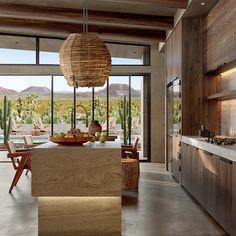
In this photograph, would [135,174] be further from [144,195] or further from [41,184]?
[41,184]

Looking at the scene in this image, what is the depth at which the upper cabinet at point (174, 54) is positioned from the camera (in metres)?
7.42

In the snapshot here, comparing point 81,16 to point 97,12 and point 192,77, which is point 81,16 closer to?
point 97,12

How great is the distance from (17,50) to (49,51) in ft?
2.87

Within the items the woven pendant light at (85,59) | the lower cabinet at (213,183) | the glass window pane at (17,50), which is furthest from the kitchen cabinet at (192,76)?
the glass window pane at (17,50)

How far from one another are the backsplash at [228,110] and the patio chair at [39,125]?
241 inches

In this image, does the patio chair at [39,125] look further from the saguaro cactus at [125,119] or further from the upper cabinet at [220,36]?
the upper cabinet at [220,36]

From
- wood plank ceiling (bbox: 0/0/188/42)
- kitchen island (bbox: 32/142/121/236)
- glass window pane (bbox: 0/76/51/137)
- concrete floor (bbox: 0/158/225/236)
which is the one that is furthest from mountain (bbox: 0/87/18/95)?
kitchen island (bbox: 32/142/121/236)

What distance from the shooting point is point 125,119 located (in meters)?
11.4

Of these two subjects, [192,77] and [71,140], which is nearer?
[71,140]

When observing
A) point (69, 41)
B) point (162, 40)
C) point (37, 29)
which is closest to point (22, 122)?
point (37, 29)

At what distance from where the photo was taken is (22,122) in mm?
11758

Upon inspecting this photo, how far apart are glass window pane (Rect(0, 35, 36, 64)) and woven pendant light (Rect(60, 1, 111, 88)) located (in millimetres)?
7023

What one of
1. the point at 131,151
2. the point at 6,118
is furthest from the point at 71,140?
the point at 6,118

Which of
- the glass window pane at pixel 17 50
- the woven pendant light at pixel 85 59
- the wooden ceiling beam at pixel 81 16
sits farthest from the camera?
the glass window pane at pixel 17 50
